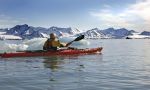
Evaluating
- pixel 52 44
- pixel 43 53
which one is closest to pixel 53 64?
pixel 43 53

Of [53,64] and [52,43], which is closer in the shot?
[53,64]

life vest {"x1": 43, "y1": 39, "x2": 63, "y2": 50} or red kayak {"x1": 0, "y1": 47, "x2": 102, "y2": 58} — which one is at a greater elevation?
life vest {"x1": 43, "y1": 39, "x2": 63, "y2": 50}

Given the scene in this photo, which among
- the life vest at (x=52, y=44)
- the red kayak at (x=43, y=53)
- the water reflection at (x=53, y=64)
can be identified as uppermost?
the life vest at (x=52, y=44)

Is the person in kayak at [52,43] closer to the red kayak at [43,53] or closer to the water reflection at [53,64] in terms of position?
the red kayak at [43,53]

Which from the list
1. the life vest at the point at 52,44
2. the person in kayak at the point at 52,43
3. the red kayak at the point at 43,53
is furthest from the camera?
the life vest at the point at 52,44

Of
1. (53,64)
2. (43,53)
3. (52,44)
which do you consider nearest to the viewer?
(53,64)

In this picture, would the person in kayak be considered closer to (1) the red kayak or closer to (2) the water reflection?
(1) the red kayak

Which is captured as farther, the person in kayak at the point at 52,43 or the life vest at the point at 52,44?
the life vest at the point at 52,44

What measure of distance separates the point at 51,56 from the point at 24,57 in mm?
2930

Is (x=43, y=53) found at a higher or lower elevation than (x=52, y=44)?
lower

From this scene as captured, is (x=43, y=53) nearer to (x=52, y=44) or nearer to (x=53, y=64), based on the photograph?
(x=52, y=44)

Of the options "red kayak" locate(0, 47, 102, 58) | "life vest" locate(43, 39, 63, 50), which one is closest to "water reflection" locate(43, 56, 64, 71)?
"red kayak" locate(0, 47, 102, 58)

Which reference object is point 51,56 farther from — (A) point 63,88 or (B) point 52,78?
(A) point 63,88

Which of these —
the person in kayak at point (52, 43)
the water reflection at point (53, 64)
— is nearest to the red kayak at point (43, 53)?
the person in kayak at point (52, 43)
